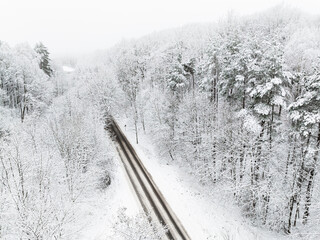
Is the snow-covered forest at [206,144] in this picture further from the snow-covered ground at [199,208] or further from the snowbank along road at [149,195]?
the snowbank along road at [149,195]

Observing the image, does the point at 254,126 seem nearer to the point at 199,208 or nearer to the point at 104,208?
the point at 199,208

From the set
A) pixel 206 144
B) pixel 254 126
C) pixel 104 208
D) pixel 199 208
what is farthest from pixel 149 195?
pixel 254 126

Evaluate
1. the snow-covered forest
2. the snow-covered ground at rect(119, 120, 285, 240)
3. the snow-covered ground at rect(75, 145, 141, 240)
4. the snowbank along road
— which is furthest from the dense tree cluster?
the snow-covered ground at rect(75, 145, 141, 240)

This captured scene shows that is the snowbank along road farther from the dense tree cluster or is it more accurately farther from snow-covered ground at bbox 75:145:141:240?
the dense tree cluster

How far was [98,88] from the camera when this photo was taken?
51.3 metres

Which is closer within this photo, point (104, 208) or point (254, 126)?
point (254, 126)

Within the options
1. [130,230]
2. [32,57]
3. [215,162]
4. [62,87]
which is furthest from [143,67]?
[130,230]

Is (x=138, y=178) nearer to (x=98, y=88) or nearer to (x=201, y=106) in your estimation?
(x=201, y=106)

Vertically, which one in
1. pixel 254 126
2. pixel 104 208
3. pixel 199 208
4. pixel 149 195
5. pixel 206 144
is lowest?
pixel 199 208

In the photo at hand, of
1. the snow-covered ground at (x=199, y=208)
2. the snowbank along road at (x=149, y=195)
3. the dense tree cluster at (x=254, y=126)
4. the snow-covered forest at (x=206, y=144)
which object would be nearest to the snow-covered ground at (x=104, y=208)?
the snow-covered forest at (x=206, y=144)

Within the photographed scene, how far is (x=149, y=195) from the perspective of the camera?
2594 centimetres

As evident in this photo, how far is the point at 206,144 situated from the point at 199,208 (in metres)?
8.18

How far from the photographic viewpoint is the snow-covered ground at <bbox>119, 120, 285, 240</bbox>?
20.5 m

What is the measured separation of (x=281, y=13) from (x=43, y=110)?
126 metres
